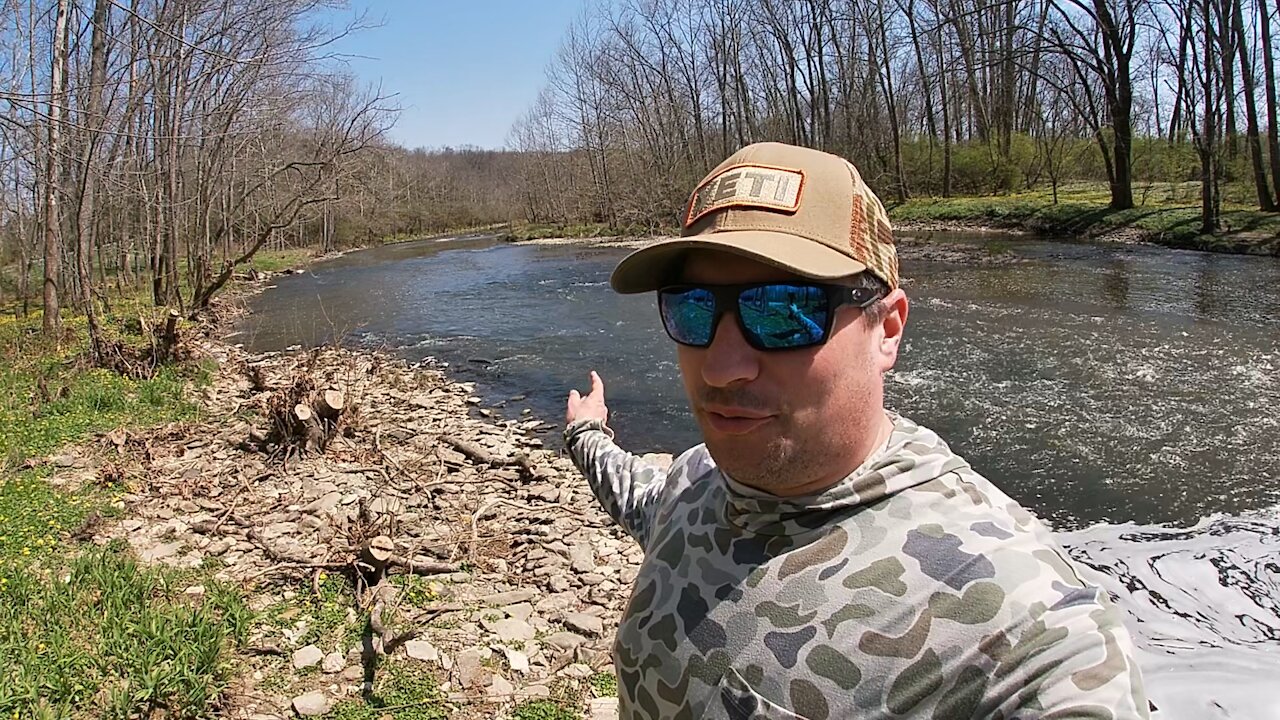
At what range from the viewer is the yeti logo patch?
3.67 ft

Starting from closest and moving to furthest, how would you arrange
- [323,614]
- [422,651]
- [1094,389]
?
[422,651] < [323,614] < [1094,389]

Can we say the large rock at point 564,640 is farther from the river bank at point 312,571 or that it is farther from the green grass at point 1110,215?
the green grass at point 1110,215

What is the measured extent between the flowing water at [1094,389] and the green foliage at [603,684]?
2317mm

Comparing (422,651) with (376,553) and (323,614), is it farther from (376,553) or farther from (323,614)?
(376,553)

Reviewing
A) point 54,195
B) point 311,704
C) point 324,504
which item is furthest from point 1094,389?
point 54,195

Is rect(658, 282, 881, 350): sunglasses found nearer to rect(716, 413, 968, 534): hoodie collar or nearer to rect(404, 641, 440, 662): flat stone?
rect(716, 413, 968, 534): hoodie collar

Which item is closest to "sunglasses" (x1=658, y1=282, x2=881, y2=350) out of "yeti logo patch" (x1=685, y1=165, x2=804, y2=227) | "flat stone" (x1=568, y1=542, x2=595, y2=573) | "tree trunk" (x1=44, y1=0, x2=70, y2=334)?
"yeti logo patch" (x1=685, y1=165, x2=804, y2=227)

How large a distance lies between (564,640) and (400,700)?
0.81m

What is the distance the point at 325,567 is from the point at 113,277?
2268 centimetres

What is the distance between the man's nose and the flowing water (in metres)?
3.34

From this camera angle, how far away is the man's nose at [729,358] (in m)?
1.10

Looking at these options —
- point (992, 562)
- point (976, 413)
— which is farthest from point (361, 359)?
point (992, 562)

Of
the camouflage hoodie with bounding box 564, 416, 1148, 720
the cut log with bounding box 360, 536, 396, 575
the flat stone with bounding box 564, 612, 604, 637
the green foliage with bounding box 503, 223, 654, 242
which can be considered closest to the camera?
the camouflage hoodie with bounding box 564, 416, 1148, 720

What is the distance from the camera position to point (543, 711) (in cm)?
318
